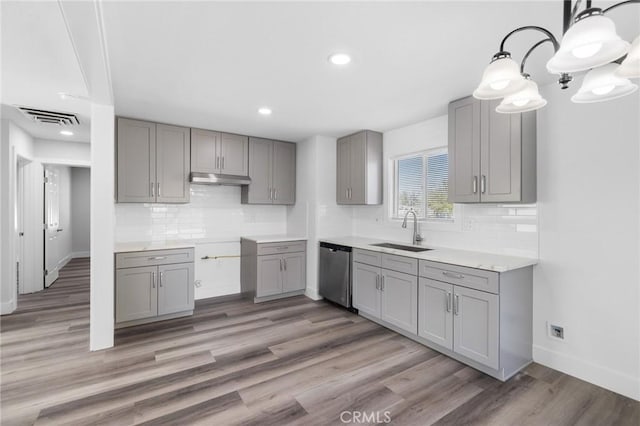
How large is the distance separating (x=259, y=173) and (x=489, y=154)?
309 cm

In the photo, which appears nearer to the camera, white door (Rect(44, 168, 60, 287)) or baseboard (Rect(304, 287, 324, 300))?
baseboard (Rect(304, 287, 324, 300))

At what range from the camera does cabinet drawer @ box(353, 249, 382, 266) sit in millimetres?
3545

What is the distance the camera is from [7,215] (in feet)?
12.8

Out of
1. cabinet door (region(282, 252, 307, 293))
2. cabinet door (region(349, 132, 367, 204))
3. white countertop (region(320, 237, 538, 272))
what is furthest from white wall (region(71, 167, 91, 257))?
white countertop (region(320, 237, 538, 272))

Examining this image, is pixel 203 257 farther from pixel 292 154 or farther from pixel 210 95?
pixel 210 95

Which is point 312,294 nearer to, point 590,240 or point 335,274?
point 335,274

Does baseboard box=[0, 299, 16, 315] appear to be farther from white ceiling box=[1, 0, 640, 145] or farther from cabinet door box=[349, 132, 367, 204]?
cabinet door box=[349, 132, 367, 204]

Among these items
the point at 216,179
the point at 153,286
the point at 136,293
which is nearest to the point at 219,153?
the point at 216,179

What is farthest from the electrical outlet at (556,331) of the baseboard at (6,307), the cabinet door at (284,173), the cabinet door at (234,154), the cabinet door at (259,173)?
the baseboard at (6,307)

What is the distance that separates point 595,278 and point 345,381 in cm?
212

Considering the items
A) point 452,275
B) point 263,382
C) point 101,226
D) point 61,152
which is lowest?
point 263,382

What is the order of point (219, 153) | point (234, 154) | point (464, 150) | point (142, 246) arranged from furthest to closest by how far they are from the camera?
point (234, 154) < point (219, 153) < point (142, 246) < point (464, 150)

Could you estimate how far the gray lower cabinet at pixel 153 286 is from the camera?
3.42 metres

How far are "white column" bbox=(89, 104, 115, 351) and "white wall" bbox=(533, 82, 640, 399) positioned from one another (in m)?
3.95
